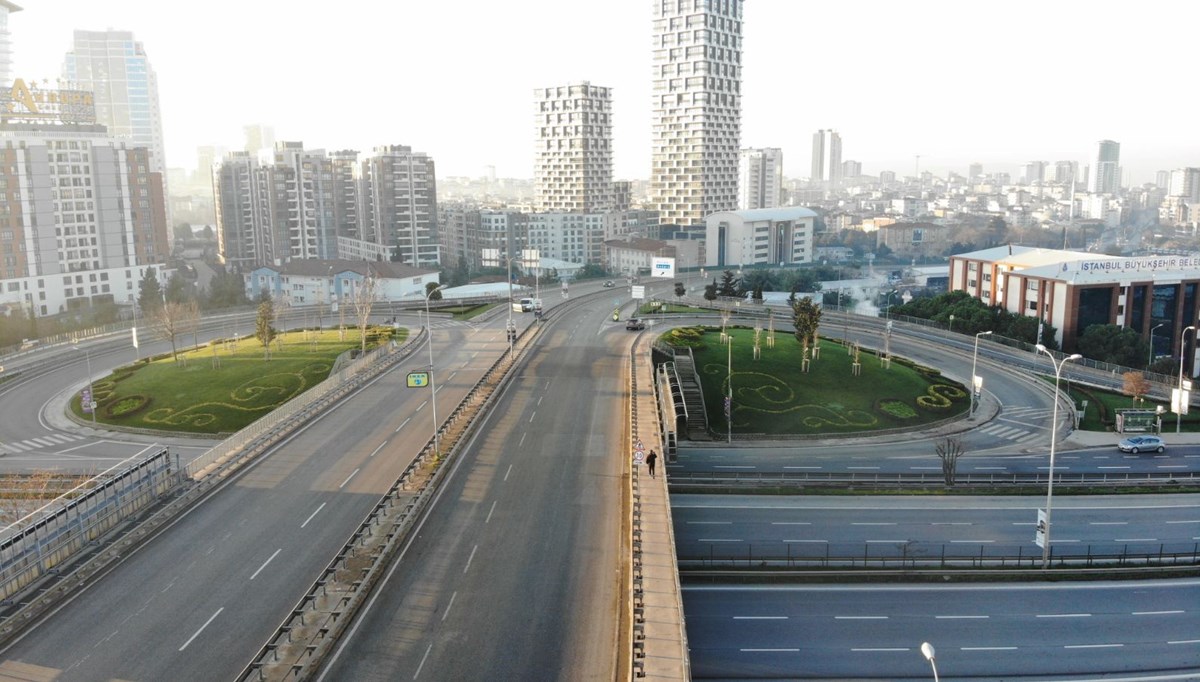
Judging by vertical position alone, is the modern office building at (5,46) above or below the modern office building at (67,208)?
above

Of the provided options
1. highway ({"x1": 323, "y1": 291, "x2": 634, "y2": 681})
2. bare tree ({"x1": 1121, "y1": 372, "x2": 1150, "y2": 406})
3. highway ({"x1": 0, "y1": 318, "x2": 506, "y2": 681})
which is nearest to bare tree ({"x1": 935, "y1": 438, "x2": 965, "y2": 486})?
highway ({"x1": 323, "y1": 291, "x2": 634, "y2": 681})

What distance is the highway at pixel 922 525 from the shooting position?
40281mm

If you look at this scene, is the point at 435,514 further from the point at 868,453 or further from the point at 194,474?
the point at 868,453

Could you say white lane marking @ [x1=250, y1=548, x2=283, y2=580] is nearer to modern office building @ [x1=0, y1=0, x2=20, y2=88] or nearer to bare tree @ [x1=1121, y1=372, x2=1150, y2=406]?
bare tree @ [x1=1121, y1=372, x2=1150, y2=406]

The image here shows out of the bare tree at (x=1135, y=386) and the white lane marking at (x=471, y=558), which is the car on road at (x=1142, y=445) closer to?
the bare tree at (x=1135, y=386)

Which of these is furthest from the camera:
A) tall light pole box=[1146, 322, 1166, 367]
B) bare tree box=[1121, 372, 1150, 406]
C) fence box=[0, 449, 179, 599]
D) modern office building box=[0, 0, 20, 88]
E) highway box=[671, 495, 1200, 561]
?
modern office building box=[0, 0, 20, 88]

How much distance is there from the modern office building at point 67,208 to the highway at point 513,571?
9791 cm

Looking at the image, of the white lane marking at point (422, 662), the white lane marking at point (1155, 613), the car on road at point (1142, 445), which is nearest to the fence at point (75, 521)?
the white lane marking at point (422, 662)

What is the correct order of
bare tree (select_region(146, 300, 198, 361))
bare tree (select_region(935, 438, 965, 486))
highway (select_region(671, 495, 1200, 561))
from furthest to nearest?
bare tree (select_region(146, 300, 198, 361)) < bare tree (select_region(935, 438, 965, 486)) < highway (select_region(671, 495, 1200, 561))

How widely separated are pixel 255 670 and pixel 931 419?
52223mm

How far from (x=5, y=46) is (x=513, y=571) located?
16693 centimetres

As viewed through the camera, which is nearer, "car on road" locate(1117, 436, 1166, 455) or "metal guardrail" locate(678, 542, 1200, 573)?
"metal guardrail" locate(678, 542, 1200, 573)

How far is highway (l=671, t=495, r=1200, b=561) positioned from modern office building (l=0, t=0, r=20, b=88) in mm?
156742

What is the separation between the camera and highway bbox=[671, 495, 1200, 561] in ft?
132
